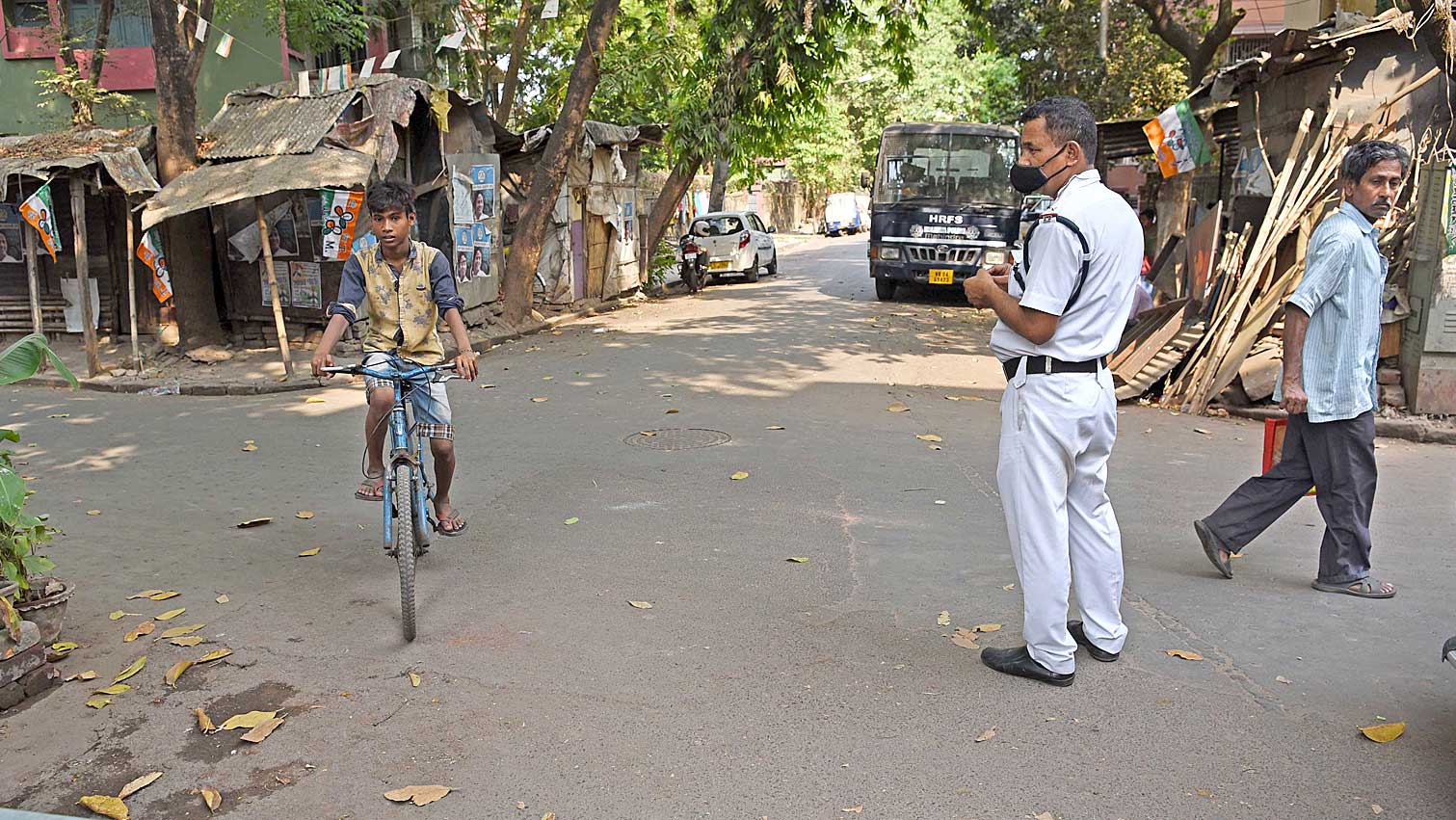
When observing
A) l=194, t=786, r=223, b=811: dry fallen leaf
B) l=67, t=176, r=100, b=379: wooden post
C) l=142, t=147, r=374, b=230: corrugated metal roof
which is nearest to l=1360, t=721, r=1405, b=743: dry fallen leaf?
l=194, t=786, r=223, b=811: dry fallen leaf

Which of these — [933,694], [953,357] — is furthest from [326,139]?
[933,694]

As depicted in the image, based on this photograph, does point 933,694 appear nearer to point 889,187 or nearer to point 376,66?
point 376,66

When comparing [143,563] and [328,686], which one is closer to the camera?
[328,686]

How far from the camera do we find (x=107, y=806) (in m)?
3.40

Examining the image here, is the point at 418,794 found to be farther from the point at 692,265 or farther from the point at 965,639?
the point at 692,265

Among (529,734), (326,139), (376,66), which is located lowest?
(529,734)

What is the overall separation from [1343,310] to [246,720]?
476 centimetres

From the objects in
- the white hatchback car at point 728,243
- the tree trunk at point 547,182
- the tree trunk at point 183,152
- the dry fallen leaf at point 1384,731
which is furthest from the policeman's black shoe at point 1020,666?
the white hatchback car at point 728,243

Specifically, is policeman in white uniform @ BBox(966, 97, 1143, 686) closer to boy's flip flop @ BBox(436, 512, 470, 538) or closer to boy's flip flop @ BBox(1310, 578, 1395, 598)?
boy's flip flop @ BBox(1310, 578, 1395, 598)

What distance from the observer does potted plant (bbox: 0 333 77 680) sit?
4027 mm

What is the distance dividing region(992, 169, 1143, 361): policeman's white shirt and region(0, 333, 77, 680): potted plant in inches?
134

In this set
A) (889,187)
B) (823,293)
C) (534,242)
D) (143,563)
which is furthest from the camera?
(823,293)

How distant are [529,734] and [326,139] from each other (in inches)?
421

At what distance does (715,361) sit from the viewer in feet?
42.3
